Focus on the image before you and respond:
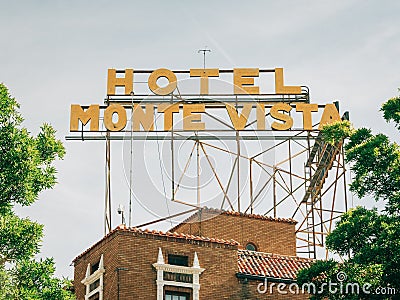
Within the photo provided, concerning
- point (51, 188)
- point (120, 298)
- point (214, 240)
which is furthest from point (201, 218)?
point (51, 188)

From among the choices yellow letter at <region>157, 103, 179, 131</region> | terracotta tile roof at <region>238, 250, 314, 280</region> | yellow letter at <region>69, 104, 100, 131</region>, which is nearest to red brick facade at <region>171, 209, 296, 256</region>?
terracotta tile roof at <region>238, 250, 314, 280</region>

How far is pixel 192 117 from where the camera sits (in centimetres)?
5491

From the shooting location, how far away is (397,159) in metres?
38.9

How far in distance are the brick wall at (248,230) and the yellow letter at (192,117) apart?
578 cm

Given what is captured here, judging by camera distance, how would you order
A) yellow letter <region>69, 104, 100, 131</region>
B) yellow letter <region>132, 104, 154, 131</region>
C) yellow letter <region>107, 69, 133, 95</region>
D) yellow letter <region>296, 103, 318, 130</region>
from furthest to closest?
yellow letter <region>107, 69, 133, 95</region>, yellow letter <region>69, 104, 100, 131</region>, yellow letter <region>296, 103, 318, 130</region>, yellow letter <region>132, 104, 154, 131</region>

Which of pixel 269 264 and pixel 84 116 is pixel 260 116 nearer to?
pixel 84 116

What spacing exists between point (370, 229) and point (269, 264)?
9.19 meters

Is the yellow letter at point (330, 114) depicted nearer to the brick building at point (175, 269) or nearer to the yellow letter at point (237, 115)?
the yellow letter at point (237, 115)

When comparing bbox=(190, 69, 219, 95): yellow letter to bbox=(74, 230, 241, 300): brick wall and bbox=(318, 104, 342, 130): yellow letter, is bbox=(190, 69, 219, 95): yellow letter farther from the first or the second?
bbox=(74, 230, 241, 300): brick wall

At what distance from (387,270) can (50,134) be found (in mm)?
13297

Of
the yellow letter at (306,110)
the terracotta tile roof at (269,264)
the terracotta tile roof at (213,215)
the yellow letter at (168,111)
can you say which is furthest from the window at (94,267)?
the yellow letter at (306,110)

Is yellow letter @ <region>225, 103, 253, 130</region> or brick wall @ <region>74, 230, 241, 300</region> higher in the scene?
yellow letter @ <region>225, 103, 253, 130</region>

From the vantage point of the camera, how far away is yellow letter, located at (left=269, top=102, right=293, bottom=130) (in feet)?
182

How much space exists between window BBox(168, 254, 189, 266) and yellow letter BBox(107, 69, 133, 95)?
14424 millimetres
